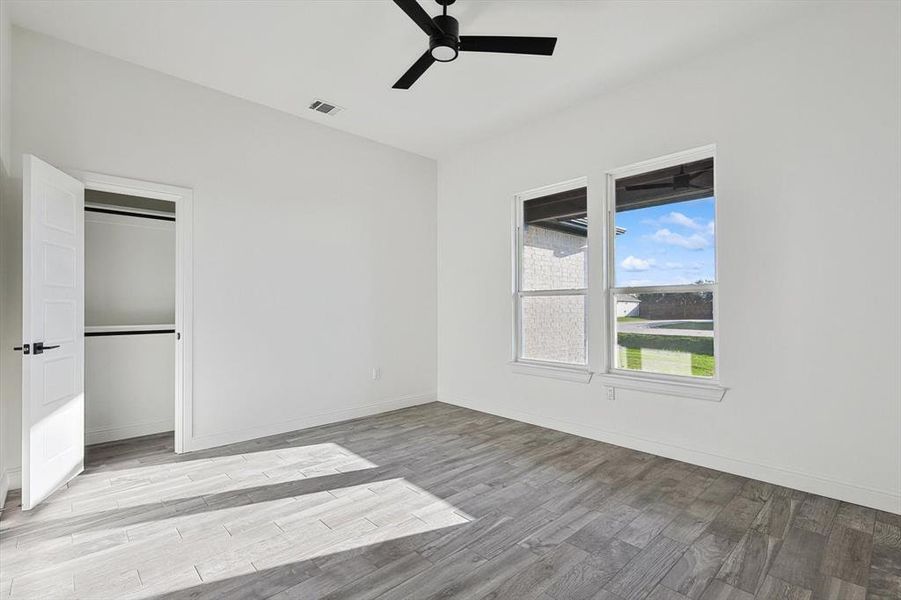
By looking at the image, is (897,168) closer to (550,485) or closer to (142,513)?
(550,485)

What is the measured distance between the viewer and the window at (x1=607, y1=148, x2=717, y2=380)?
11.2ft

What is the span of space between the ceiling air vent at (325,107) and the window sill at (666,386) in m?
3.59

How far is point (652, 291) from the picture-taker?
3717 mm

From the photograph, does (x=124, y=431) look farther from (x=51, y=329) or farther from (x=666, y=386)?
(x=666, y=386)

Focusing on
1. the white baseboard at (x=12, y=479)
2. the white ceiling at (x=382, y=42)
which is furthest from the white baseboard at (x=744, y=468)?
the white baseboard at (x=12, y=479)

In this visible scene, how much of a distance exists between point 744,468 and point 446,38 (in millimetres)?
3536

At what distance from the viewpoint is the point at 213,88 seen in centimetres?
386

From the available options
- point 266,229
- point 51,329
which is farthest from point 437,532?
point 266,229

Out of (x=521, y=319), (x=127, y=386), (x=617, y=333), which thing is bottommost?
(x=127, y=386)

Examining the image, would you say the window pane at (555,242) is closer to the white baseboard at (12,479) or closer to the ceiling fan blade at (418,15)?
the ceiling fan blade at (418,15)

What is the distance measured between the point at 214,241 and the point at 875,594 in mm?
4792

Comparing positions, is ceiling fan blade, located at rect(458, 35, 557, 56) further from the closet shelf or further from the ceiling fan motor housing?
the closet shelf

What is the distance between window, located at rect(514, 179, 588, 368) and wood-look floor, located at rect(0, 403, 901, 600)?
1.24 metres

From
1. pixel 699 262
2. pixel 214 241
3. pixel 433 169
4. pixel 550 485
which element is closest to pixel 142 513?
pixel 214 241
